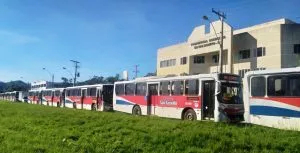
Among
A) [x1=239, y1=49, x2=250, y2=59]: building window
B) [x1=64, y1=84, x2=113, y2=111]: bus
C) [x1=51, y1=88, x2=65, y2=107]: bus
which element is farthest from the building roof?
[x1=51, y1=88, x2=65, y2=107]: bus

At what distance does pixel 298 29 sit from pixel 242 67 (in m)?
9.60

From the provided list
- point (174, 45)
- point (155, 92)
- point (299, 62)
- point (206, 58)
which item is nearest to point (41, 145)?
point (155, 92)

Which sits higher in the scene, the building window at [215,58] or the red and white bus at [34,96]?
the building window at [215,58]

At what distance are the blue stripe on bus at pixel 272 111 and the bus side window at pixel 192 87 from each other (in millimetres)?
4664

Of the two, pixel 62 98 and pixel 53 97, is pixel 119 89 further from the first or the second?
pixel 53 97

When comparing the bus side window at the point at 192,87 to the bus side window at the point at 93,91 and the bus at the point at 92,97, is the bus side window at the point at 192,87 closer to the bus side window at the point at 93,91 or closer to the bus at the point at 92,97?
the bus at the point at 92,97

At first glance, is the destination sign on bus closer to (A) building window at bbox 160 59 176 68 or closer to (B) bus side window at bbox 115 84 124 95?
(B) bus side window at bbox 115 84 124 95

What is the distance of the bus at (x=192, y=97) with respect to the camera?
22.0 metres

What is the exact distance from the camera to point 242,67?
5938 cm

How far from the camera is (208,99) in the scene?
22.9 metres

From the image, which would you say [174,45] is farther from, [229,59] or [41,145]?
[41,145]

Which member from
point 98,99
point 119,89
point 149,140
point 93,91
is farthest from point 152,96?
point 149,140

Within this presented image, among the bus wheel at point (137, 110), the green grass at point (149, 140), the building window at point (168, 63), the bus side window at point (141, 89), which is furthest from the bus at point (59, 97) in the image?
the green grass at point (149, 140)

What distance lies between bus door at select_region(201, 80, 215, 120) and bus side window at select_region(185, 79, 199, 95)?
605 mm
